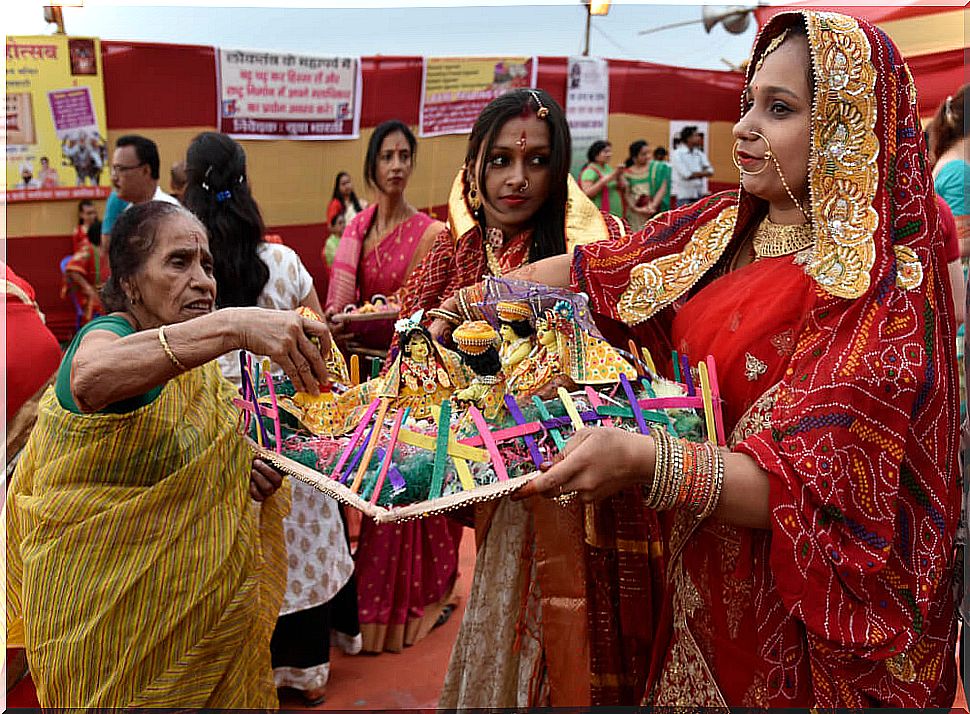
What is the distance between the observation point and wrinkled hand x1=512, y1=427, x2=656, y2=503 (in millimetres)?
1438

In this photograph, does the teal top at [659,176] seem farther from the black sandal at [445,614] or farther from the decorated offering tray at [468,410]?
the decorated offering tray at [468,410]

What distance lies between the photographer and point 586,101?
29.9ft

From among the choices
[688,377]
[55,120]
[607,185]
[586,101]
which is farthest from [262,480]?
[586,101]

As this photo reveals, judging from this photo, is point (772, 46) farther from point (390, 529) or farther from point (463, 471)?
point (390, 529)

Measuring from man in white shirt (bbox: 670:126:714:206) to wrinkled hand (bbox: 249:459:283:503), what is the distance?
26.3ft

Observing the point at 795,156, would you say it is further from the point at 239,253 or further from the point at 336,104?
the point at 336,104

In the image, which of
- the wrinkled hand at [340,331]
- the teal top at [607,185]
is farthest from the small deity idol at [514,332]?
the teal top at [607,185]

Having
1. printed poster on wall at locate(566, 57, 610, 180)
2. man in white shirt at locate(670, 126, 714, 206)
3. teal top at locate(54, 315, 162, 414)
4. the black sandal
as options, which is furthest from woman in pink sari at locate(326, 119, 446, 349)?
man in white shirt at locate(670, 126, 714, 206)

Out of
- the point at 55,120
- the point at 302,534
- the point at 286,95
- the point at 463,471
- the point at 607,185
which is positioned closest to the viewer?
the point at 463,471

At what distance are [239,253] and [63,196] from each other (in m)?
4.47

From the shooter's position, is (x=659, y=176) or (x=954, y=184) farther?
(x=659, y=176)

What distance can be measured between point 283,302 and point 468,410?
174 cm

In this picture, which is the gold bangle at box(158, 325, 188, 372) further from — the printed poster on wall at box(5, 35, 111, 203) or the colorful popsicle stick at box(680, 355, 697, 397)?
the printed poster on wall at box(5, 35, 111, 203)

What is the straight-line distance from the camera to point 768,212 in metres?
1.79
